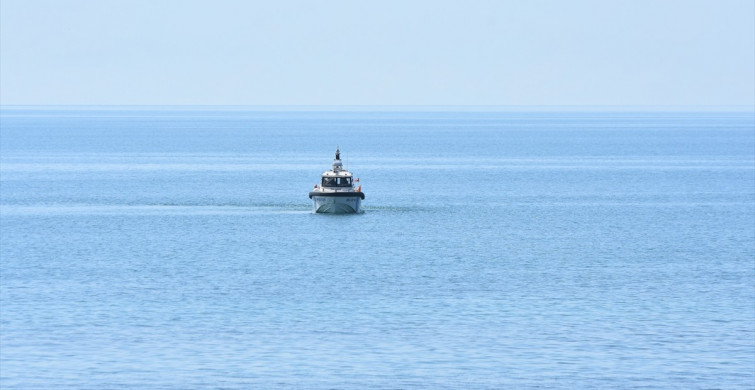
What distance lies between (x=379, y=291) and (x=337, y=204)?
123ft

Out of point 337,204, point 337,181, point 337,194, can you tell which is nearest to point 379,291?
point 337,194

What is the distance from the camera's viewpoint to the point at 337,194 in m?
98.3

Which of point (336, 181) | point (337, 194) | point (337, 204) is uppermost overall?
point (336, 181)

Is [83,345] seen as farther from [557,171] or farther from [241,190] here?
[557,171]

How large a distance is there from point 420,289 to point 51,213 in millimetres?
49236

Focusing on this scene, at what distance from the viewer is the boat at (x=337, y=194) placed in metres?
98.3

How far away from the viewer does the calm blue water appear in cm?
4519

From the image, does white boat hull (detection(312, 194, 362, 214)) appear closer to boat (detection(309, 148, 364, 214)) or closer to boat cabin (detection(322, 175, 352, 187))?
boat (detection(309, 148, 364, 214))

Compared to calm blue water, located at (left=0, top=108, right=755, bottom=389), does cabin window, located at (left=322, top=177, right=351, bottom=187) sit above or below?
above

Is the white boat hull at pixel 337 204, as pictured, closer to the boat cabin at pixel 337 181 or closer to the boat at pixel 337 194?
the boat at pixel 337 194

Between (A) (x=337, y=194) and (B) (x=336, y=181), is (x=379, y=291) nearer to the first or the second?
(A) (x=337, y=194)

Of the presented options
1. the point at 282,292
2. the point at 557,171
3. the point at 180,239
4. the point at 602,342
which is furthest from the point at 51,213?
the point at 557,171

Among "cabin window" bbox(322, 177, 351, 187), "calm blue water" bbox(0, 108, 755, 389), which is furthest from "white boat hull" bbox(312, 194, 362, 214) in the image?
"calm blue water" bbox(0, 108, 755, 389)

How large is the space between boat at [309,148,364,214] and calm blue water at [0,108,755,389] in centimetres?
232
